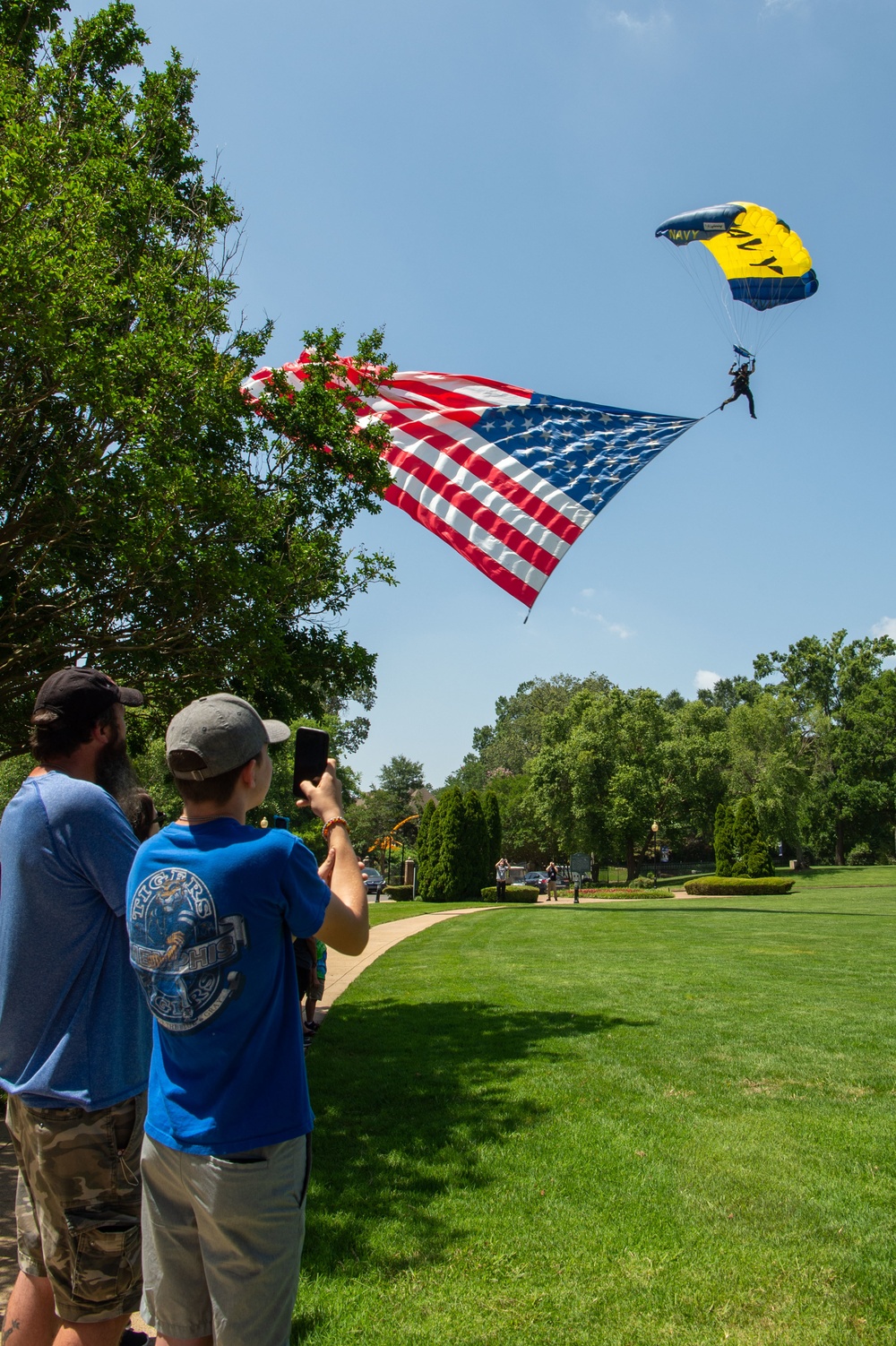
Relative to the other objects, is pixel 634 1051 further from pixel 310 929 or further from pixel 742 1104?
pixel 310 929

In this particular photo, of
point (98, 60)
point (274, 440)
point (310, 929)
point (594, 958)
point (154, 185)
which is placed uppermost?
point (98, 60)

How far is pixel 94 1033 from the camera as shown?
97.7 inches

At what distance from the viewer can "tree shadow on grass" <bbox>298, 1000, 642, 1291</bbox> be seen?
4281 millimetres

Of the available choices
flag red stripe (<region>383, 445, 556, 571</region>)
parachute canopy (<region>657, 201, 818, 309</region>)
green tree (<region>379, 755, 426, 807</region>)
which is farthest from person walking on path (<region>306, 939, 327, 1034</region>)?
green tree (<region>379, 755, 426, 807</region>)

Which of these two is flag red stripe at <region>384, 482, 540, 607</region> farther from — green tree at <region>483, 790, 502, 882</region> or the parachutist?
green tree at <region>483, 790, 502, 882</region>

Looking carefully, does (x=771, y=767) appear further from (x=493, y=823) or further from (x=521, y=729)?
(x=521, y=729)

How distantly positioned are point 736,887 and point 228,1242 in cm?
3841

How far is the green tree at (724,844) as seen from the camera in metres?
44.1

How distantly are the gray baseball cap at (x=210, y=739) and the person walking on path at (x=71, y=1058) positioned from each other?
0.46 meters

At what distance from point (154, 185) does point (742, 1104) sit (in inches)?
357

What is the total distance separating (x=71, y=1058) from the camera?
2.43 metres

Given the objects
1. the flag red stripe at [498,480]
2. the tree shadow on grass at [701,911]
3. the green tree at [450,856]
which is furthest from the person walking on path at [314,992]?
the green tree at [450,856]

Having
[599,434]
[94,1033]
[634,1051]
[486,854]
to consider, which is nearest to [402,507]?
[599,434]

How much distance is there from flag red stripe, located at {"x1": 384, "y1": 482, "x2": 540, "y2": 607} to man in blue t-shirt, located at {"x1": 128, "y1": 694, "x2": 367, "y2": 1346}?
21.0 feet
